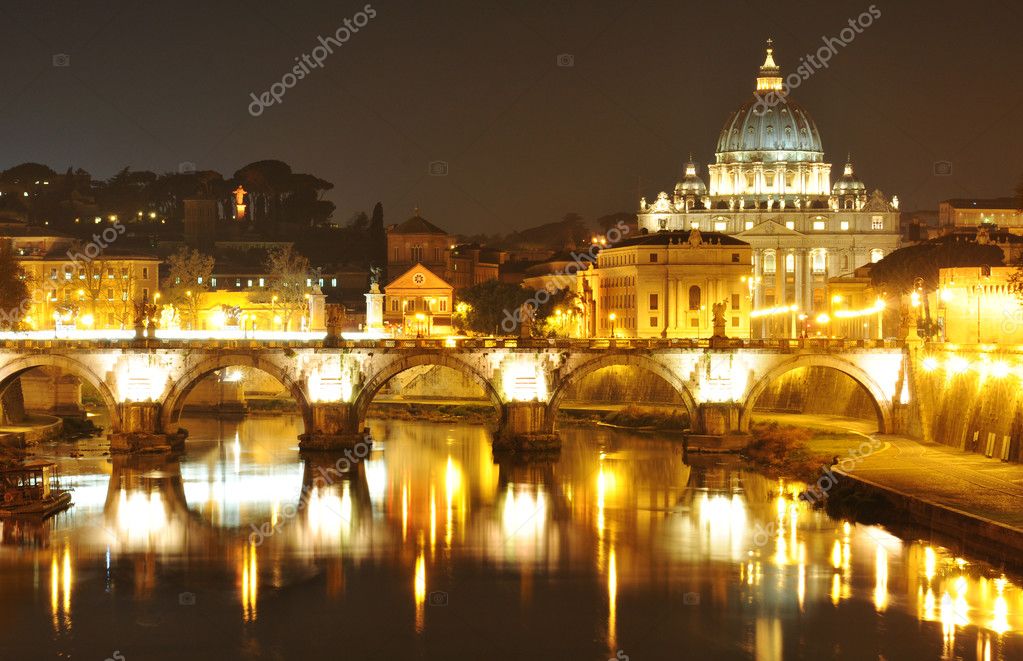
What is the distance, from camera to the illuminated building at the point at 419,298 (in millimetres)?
97000

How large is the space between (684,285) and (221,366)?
44334 millimetres

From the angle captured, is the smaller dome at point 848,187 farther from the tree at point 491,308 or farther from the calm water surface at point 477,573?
the calm water surface at point 477,573

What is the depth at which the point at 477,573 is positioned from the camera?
118 feet

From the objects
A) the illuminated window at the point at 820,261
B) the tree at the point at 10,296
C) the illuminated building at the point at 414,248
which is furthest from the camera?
the illuminated window at the point at 820,261

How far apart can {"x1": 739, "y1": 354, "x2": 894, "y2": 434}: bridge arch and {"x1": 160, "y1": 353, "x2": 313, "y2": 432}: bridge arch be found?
15687mm

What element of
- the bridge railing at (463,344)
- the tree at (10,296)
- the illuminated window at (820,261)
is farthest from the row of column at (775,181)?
the bridge railing at (463,344)

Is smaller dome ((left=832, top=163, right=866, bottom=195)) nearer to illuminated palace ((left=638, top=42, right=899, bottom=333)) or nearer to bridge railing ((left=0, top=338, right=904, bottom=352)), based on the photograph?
illuminated palace ((left=638, top=42, right=899, bottom=333))

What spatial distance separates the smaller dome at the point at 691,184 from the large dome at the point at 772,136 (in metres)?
3.24

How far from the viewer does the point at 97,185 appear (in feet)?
453

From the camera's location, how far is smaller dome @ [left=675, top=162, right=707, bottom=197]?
133250 mm

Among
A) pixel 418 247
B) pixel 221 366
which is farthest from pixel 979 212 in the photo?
pixel 221 366

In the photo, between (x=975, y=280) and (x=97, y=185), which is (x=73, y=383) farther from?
(x=97, y=185)

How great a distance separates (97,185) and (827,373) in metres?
91.2

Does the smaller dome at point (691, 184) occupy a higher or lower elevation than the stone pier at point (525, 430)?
higher
